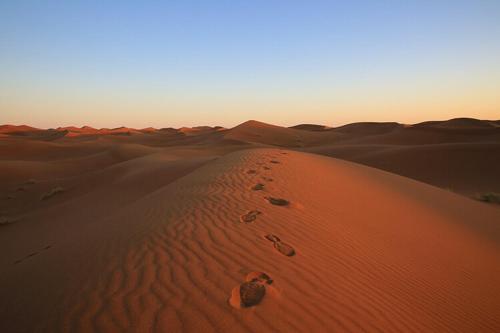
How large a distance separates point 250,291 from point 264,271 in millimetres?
345

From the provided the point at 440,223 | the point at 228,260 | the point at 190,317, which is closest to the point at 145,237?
the point at 228,260

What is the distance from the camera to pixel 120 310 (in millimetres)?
2117

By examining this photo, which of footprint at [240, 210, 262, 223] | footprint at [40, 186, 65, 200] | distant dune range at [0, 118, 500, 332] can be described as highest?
footprint at [240, 210, 262, 223]

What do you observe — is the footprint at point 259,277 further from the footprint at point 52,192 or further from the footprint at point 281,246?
the footprint at point 52,192


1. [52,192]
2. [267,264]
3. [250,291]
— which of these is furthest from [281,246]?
[52,192]

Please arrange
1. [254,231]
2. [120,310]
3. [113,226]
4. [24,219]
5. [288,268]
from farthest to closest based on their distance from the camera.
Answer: [24,219]
[113,226]
[254,231]
[288,268]
[120,310]

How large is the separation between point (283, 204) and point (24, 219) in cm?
888

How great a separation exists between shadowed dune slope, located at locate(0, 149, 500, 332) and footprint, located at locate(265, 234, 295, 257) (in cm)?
1

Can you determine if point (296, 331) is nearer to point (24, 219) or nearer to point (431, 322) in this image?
point (431, 322)

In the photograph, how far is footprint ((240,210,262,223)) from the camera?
12.9 ft

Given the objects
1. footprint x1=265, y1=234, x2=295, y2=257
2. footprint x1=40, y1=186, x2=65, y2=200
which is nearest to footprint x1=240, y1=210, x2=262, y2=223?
footprint x1=265, y1=234, x2=295, y2=257

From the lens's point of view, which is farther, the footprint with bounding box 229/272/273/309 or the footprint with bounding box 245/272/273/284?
the footprint with bounding box 245/272/273/284

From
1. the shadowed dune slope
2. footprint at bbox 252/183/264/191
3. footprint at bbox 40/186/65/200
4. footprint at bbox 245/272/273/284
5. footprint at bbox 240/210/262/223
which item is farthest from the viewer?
footprint at bbox 40/186/65/200

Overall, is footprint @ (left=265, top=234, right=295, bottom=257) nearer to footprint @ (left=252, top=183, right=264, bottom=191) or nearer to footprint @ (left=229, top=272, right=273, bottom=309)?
footprint @ (left=229, top=272, right=273, bottom=309)
